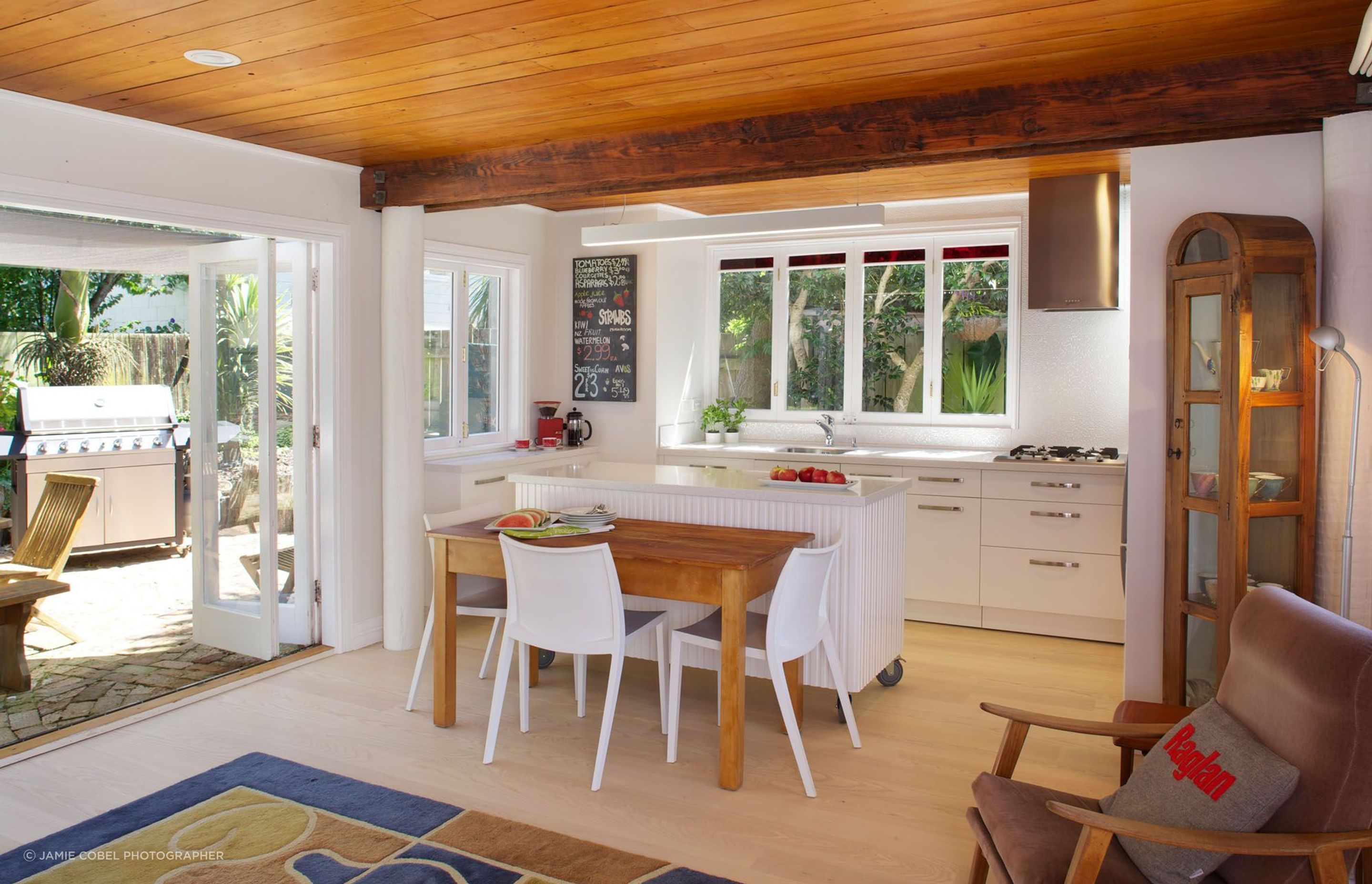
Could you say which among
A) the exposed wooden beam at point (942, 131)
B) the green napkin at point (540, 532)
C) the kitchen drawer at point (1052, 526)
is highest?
the exposed wooden beam at point (942, 131)

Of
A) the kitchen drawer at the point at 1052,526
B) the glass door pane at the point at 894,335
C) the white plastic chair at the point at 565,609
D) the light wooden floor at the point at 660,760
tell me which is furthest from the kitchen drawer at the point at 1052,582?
the white plastic chair at the point at 565,609

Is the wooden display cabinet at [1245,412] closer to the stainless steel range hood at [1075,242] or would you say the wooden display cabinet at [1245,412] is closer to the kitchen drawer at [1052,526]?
the kitchen drawer at [1052,526]

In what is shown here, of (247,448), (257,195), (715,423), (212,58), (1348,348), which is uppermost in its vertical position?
(212,58)

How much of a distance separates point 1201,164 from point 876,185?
2.10 metres

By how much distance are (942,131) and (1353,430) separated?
5.36 feet

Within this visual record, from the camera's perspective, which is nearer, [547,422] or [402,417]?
[402,417]

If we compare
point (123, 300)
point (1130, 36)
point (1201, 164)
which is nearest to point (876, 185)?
point (1201, 164)

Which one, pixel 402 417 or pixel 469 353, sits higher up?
pixel 469 353

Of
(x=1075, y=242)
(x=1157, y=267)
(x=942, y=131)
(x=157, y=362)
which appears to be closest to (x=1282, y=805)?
(x=1157, y=267)

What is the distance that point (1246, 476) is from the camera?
312 cm

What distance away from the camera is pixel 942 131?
3.48 meters

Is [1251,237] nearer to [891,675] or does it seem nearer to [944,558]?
[891,675]

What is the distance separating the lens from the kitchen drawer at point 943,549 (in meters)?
5.26

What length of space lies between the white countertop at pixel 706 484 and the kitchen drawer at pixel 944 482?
1.00m
